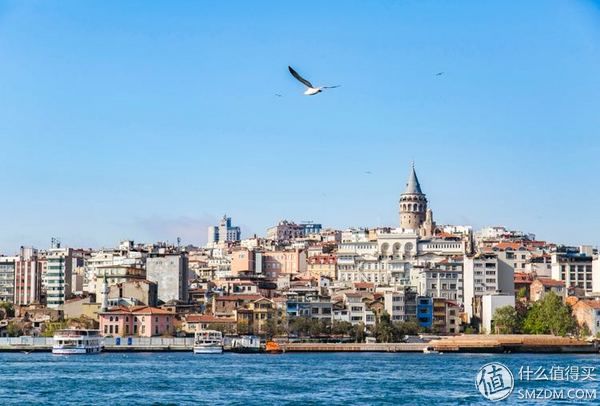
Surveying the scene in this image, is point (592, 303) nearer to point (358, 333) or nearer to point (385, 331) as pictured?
point (385, 331)

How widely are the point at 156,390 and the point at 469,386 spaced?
667 cm

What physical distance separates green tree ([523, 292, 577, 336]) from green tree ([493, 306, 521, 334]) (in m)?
0.40

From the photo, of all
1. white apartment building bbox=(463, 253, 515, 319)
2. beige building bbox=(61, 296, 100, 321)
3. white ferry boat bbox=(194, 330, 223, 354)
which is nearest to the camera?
white ferry boat bbox=(194, 330, 223, 354)

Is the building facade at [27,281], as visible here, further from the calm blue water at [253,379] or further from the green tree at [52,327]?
the calm blue water at [253,379]

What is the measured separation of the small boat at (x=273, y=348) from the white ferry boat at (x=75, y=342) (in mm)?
6220

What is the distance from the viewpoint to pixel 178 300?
64.6m

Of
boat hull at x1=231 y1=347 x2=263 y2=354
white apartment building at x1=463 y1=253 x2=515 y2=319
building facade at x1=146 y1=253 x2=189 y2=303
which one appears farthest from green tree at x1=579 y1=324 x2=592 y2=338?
building facade at x1=146 y1=253 x2=189 y2=303

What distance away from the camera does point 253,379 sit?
3406 centimetres

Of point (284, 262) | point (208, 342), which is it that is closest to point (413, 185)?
point (284, 262)

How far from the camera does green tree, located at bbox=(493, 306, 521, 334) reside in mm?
58559

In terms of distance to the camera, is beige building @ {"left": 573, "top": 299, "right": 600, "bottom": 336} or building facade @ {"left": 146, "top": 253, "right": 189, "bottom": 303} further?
building facade @ {"left": 146, "top": 253, "right": 189, "bottom": 303}

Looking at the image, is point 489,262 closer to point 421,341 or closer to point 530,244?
point 421,341

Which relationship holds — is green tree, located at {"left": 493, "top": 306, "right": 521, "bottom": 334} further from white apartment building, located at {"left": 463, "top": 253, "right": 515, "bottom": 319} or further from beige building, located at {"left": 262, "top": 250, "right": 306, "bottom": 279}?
beige building, located at {"left": 262, "top": 250, "right": 306, "bottom": 279}

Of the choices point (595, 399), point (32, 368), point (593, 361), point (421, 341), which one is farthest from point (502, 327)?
point (595, 399)
